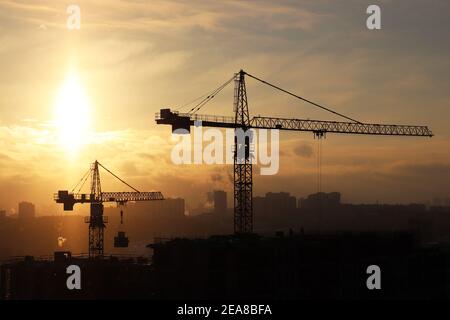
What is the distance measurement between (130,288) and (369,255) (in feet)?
101

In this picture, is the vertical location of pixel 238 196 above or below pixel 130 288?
above

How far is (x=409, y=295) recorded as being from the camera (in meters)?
90.1

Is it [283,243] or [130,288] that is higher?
[283,243]

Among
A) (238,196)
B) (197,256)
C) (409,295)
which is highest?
(238,196)

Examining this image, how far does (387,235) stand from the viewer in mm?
97188

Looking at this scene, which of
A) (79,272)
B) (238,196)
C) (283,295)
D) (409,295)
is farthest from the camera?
(238,196)
